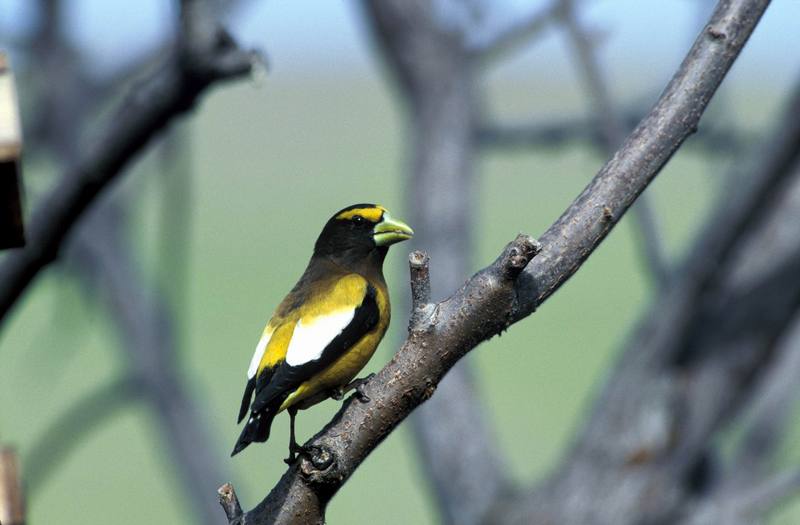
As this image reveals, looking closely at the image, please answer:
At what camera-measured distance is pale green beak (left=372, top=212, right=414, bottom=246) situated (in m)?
2.55

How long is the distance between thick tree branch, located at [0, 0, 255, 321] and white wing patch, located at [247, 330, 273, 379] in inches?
57.2

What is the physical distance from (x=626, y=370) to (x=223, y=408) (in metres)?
16.0

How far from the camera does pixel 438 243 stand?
5441 millimetres

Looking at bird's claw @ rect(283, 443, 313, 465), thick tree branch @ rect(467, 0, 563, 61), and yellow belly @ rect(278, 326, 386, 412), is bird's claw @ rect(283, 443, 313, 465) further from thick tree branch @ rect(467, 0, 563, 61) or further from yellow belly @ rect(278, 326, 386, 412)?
thick tree branch @ rect(467, 0, 563, 61)

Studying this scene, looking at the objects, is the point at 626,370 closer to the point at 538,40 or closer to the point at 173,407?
the point at 538,40

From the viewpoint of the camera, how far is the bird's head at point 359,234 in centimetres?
258

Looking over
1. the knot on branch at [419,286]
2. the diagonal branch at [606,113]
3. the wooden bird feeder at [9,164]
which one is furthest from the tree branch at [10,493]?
the diagonal branch at [606,113]

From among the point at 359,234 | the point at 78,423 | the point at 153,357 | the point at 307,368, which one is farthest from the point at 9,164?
the point at 78,423

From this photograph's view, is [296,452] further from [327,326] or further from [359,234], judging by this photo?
[359,234]

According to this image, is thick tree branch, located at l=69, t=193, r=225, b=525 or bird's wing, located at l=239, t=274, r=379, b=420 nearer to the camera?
bird's wing, located at l=239, t=274, r=379, b=420

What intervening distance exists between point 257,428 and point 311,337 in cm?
27

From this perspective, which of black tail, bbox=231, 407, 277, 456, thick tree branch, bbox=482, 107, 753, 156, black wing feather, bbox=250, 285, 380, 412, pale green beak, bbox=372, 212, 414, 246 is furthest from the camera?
thick tree branch, bbox=482, 107, 753, 156

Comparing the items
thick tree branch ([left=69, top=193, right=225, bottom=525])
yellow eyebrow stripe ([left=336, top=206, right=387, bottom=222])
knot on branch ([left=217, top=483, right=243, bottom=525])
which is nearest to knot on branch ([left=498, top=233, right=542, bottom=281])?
yellow eyebrow stripe ([left=336, top=206, right=387, bottom=222])

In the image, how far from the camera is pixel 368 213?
8.51 ft
